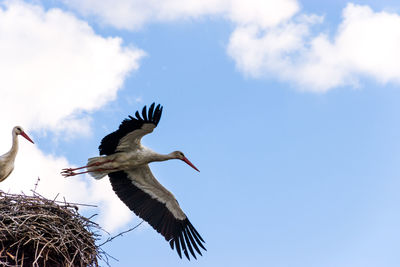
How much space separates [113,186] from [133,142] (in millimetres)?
973

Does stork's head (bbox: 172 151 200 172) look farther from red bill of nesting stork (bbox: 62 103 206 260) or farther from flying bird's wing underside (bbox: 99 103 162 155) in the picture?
flying bird's wing underside (bbox: 99 103 162 155)

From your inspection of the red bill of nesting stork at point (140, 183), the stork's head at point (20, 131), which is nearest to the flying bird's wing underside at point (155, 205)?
the red bill of nesting stork at point (140, 183)

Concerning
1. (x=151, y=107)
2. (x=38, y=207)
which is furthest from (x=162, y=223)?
(x=38, y=207)

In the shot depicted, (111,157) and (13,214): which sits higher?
(111,157)

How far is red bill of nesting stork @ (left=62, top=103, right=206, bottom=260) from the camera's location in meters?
10.6

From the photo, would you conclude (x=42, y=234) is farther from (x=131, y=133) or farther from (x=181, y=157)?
(x=181, y=157)

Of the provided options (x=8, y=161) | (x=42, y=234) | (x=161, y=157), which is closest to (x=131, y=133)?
(x=161, y=157)

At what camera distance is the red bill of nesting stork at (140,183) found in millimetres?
10555

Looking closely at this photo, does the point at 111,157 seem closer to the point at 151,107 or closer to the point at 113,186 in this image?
the point at 113,186

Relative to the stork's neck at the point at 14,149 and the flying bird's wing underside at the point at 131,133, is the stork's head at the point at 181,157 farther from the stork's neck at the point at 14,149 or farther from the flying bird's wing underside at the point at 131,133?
the stork's neck at the point at 14,149

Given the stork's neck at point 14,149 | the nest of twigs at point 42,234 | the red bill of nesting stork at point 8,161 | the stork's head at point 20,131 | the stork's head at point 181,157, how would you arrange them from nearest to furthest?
the nest of twigs at point 42,234
the red bill of nesting stork at point 8,161
the stork's neck at point 14,149
the stork's head at point 20,131
the stork's head at point 181,157

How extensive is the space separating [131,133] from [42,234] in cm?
289

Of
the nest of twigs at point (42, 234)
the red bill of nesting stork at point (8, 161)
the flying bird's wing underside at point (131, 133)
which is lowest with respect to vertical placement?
the nest of twigs at point (42, 234)

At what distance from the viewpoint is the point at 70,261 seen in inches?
Result: 311
